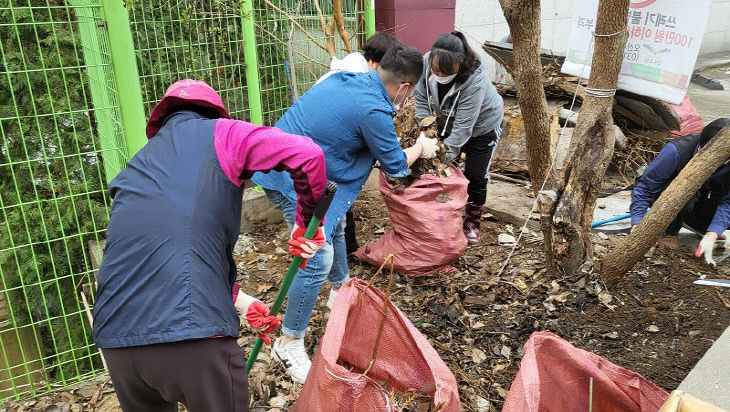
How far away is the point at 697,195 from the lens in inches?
153

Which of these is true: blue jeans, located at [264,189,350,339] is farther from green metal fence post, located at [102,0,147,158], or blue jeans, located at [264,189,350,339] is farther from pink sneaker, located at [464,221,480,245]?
pink sneaker, located at [464,221,480,245]

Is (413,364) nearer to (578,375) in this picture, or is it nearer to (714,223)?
(578,375)

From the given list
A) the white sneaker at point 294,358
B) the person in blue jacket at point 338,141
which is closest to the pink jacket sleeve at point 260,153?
the person in blue jacket at point 338,141

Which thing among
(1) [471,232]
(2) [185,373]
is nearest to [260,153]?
(2) [185,373]

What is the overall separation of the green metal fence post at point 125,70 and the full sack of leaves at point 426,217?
5.60 feet

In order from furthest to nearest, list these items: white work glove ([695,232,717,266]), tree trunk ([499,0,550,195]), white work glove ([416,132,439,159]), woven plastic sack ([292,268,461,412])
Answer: white work glove ([416,132,439,159])
white work glove ([695,232,717,266])
tree trunk ([499,0,550,195])
woven plastic sack ([292,268,461,412])

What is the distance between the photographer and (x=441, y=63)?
3812mm

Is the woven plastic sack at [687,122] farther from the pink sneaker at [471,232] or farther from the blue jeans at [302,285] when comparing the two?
the blue jeans at [302,285]

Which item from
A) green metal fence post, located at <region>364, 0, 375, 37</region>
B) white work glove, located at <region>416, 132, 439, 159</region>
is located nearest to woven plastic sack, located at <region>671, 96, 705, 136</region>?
green metal fence post, located at <region>364, 0, 375, 37</region>

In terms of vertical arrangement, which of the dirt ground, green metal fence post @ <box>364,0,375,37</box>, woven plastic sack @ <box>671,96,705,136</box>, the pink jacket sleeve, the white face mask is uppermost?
green metal fence post @ <box>364,0,375,37</box>

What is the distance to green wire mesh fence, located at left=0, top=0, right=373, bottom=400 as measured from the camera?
289 centimetres

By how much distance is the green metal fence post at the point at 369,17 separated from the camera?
5.42 m

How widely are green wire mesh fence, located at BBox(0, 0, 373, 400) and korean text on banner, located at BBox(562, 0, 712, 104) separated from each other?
2.75m

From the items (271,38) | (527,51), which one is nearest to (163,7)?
(271,38)
